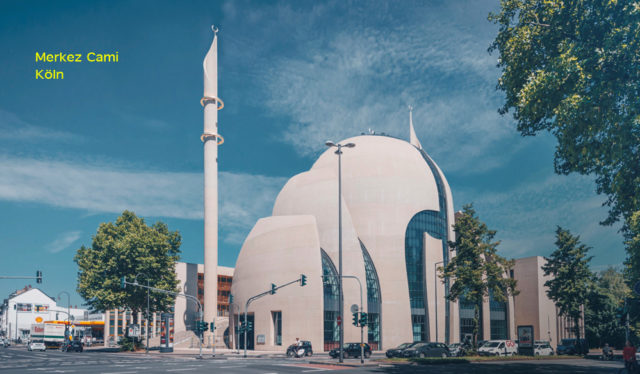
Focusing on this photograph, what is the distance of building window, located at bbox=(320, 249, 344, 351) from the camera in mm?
60375

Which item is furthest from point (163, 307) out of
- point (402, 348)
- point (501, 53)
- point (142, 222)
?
point (501, 53)

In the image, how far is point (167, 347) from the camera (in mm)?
58406

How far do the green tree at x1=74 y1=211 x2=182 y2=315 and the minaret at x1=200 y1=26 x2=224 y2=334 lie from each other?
5.52 metres

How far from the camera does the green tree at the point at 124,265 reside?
5894 cm

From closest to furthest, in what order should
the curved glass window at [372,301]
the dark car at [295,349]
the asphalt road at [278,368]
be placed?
the asphalt road at [278,368] → the dark car at [295,349] → the curved glass window at [372,301]

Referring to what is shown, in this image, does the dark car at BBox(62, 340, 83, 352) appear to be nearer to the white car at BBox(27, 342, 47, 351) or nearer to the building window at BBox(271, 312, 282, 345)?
the white car at BBox(27, 342, 47, 351)

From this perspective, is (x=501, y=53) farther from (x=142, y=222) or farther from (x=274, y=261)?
(x=142, y=222)

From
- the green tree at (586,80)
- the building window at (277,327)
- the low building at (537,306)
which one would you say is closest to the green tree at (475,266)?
the building window at (277,327)

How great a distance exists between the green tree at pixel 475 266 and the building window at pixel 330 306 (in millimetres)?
15610

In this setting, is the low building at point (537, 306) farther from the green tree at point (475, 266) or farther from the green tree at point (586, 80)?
the green tree at point (586, 80)

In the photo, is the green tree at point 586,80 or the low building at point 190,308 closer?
the green tree at point 586,80

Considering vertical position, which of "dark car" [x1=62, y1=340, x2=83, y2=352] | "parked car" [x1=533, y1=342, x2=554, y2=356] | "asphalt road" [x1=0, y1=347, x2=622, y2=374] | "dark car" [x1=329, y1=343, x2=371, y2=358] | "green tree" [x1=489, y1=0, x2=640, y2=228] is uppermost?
"green tree" [x1=489, y1=0, x2=640, y2=228]

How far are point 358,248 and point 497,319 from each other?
997 inches

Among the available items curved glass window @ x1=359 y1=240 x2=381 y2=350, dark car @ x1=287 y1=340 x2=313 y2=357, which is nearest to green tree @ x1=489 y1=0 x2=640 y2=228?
dark car @ x1=287 y1=340 x2=313 y2=357
